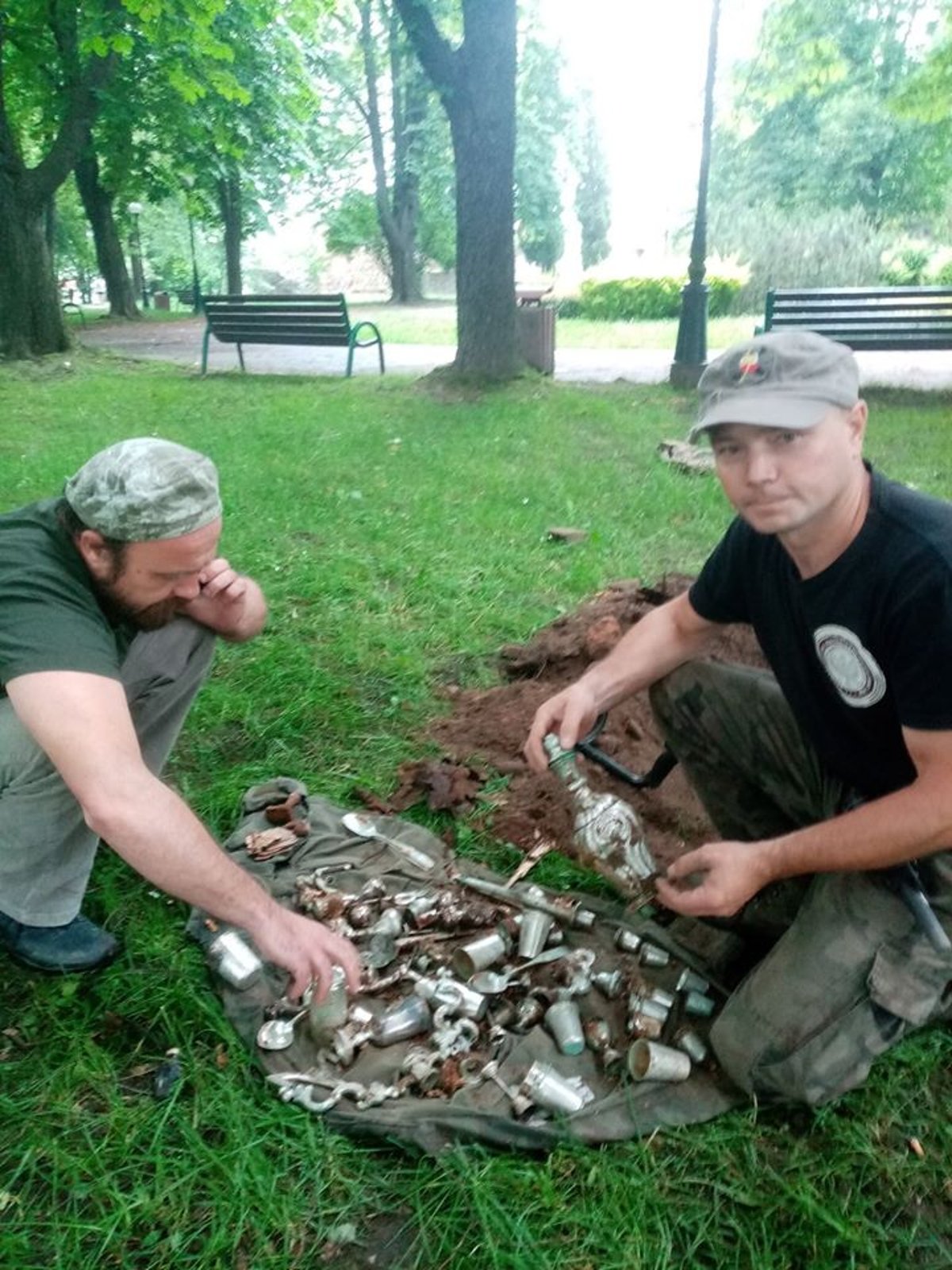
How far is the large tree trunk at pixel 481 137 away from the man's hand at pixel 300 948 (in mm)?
8685

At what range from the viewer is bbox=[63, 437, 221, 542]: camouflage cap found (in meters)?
2.20

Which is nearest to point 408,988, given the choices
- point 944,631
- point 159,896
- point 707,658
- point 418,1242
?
point 418,1242

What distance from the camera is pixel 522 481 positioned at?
7.02 meters

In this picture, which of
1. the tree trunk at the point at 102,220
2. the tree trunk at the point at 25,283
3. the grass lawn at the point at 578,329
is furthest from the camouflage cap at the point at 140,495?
the tree trunk at the point at 102,220

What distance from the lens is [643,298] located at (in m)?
22.5

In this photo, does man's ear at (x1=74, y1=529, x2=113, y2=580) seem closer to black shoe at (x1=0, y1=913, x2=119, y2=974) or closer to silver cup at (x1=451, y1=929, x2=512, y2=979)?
black shoe at (x1=0, y1=913, x2=119, y2=974)

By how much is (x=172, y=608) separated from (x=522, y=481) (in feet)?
15.5

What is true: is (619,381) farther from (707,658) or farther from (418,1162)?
(418,1162)

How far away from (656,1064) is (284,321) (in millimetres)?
11024

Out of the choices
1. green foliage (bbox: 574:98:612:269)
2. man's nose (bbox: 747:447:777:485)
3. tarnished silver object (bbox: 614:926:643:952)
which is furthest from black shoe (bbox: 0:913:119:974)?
green foliage (bbox: 574:98:612:269)

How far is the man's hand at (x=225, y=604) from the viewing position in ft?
8.76

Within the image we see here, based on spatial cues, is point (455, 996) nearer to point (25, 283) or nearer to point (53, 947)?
point (53, 947)

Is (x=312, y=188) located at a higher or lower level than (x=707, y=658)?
higher

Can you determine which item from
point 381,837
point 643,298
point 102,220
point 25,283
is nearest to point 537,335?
point 25,283
